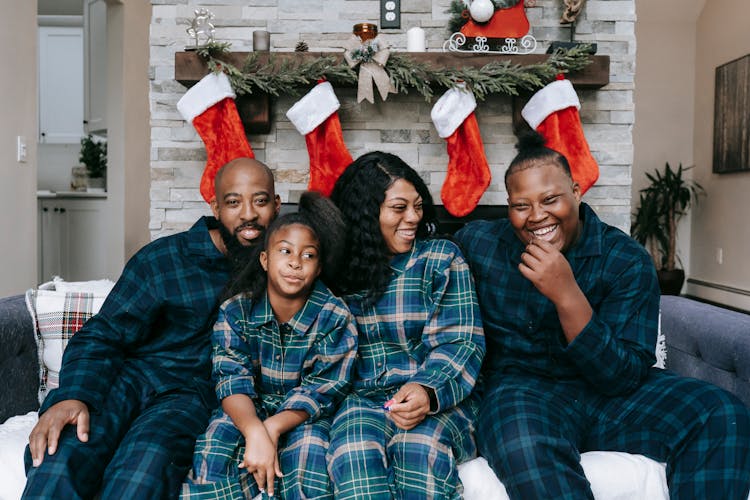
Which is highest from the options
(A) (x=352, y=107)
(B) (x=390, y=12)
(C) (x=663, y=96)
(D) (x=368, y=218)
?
(C) (x=663, y=96)

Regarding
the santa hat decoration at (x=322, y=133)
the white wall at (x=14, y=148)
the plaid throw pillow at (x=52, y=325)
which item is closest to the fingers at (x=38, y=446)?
the plaid throw pillow at (x=52, y=325)

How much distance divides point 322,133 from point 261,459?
136 centimetres

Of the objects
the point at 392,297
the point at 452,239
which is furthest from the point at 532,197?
the point at 392,297

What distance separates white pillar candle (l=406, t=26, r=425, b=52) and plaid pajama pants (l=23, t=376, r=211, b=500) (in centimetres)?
146

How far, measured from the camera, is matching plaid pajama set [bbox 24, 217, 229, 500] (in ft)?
4.29

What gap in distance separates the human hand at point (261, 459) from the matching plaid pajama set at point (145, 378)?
0.56 ft

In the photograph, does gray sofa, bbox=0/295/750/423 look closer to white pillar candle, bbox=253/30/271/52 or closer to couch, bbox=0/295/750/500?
couch, bbox=0/295/750/500

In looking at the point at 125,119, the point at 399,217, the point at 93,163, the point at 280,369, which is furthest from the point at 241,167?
the point at 93,163

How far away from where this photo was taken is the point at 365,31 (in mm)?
2297

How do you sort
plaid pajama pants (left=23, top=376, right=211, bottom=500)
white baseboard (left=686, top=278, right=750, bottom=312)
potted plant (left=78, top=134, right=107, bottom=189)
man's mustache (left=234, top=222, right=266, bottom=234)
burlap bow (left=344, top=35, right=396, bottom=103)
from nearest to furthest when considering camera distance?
plaid pajama pants (left=23, top=376, right=211, bottom=500) < man's mustache (left=234, top=222, right=266, bottom=234) < burlap bow (left=344, top=35, right=396, bottom=103) < potted plant (left=78, top=134, right=107, bottom=189) < white baseboard (left=686, top=278, right=750, bottom=312)

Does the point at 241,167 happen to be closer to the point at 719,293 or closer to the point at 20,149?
the point at 20,149

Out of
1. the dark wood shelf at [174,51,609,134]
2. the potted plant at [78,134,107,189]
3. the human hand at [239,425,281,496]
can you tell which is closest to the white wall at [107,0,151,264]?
the potted plant at [78,134,107,189]

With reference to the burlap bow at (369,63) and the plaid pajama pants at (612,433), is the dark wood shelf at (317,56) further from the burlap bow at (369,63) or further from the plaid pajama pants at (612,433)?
the plaid pajama pants at (612,433)

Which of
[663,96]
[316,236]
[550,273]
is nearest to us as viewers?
[550,273]
